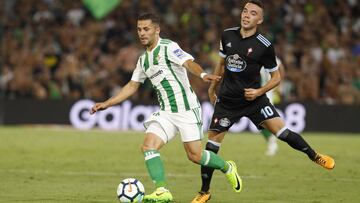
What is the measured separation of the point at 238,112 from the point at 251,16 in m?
1.21

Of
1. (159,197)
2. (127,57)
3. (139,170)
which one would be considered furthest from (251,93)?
(127,57)

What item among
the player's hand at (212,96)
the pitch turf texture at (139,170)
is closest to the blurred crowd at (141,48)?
the pitch turf texture at (139,170)

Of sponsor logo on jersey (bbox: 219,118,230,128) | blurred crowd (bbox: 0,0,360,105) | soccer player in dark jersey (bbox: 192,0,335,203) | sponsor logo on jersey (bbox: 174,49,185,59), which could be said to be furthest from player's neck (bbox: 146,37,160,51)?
blurred crowd (bbox: 0,0,360,105)

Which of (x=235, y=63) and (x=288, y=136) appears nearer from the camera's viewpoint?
(x=235, y=63)

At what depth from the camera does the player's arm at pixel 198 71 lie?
9.50 meters

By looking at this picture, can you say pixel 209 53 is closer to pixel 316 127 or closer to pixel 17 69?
pixel 316 127

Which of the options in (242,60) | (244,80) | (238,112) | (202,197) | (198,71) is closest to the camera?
(198,71)

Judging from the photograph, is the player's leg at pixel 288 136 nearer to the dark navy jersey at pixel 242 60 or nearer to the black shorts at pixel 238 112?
the black shorts at pixel 238 112

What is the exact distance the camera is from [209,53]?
1002 inches

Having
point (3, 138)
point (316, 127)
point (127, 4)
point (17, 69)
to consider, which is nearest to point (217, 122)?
point (3, 138)

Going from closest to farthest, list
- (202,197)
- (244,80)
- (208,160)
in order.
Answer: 1. (208,160)
2. (202,197)
3. (244,80)

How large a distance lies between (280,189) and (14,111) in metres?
14.3

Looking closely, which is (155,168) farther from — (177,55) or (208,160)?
(177,55)

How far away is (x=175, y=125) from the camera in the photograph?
10.3 metres
